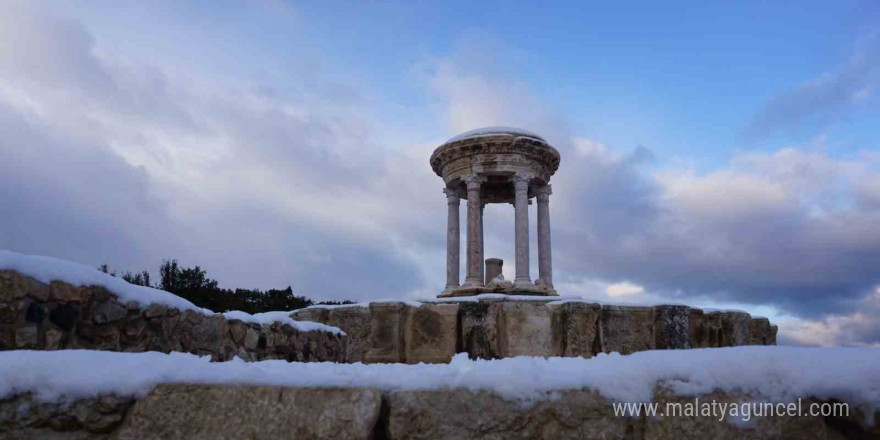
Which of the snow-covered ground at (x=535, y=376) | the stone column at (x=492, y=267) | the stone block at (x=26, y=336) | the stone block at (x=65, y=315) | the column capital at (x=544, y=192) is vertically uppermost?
the column capital at (x=544, y=192)

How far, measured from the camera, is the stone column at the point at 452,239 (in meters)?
16.8

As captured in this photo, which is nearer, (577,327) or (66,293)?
(66,293)

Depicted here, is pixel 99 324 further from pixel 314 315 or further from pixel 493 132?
pixel 493 132

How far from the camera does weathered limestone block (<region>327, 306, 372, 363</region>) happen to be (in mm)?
10383

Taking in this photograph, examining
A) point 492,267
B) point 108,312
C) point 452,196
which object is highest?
point 452,196

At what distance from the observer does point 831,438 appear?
6.34ft

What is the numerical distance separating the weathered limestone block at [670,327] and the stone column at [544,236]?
21.1ft

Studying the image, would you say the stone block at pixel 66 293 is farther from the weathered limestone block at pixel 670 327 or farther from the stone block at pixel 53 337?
the weathered limestone block at pixel 670 327

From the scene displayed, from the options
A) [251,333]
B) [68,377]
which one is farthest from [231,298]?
[68,377]

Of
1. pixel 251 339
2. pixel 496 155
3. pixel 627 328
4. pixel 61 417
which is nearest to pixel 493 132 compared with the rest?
pixel 496 155

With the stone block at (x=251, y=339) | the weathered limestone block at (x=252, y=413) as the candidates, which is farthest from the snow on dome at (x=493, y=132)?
the weathered limestone block at (x=252, y=413)

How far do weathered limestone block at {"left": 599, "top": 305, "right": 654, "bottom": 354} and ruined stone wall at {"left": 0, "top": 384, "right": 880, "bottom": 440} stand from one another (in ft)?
28.2

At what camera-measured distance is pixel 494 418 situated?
1.91 m

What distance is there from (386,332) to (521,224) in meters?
7.24
